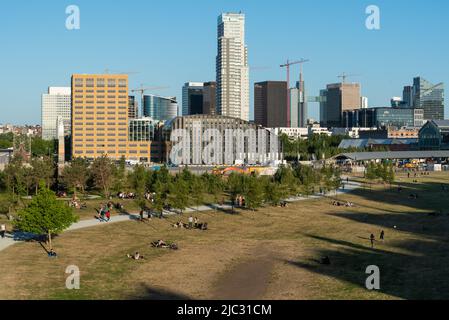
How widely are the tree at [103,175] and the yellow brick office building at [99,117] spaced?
312 ft

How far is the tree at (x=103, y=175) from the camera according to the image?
251 ft

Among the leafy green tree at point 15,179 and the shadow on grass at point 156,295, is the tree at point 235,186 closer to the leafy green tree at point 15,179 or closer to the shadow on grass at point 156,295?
the leafy green tree at point 15,179

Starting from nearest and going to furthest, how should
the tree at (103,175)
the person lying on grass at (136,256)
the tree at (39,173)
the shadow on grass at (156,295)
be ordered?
the shadow on grass at (156,295), the person lying on grass at (136,256), the tree at (39,173), the tree at (103,175)

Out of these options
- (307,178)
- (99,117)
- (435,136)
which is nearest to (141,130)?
(99,117)

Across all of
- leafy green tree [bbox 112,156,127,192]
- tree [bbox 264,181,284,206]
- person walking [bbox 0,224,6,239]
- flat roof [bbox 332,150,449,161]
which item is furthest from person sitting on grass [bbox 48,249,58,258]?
flat roof [bbox 332,150,449,161]

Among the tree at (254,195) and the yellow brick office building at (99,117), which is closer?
the tree at (254,195)

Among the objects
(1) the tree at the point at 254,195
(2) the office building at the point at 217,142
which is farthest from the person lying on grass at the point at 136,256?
(2) the office building at the point at 217,142

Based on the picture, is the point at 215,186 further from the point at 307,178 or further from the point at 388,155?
the point at 388,155

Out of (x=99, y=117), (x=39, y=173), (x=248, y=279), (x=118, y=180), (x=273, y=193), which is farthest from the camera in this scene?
(x=99, y=117)

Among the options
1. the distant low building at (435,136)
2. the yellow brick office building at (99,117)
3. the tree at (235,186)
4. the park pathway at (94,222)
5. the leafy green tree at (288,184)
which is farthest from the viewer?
the yellow brick office building at (99,117)

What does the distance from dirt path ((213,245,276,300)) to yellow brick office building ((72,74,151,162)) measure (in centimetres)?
13525

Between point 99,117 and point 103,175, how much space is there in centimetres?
10211

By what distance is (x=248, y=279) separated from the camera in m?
35.8

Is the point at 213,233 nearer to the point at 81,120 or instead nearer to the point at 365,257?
the point at 365,257
